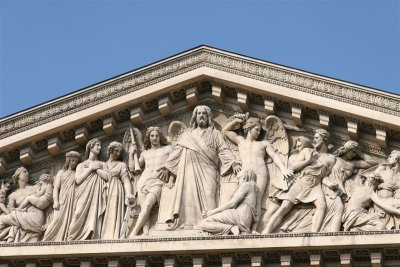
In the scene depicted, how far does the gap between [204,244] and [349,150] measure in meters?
3.19

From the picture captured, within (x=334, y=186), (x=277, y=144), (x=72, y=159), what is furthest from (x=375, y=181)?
(x=72, y=159)

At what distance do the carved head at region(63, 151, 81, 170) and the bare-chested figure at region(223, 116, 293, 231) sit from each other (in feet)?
9.19

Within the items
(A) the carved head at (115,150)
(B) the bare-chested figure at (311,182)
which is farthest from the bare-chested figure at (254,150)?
(A) the carved head at (115,150)

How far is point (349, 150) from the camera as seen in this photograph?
31.3 meters

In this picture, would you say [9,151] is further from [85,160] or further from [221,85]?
[221,85]

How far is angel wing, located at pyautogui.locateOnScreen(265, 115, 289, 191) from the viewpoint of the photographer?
103 ft

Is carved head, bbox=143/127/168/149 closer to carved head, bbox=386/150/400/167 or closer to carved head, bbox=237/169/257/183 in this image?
carved head, bbox=237/169/257/183

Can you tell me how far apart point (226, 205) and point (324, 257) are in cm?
209

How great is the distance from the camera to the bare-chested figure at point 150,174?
103 feet

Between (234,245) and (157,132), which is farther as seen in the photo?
(157,132)

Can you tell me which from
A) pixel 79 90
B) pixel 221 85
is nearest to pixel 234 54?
pixel 221 85

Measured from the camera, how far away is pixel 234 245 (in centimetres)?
3014

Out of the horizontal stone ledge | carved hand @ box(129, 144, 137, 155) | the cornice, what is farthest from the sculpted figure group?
the cornice

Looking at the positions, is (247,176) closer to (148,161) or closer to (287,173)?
(287,173)
